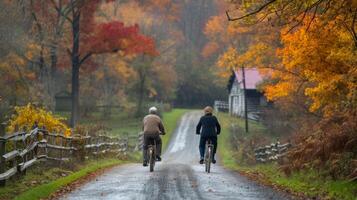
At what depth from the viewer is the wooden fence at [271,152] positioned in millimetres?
22542

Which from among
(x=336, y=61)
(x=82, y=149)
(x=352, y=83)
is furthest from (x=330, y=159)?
(x=82, y=149)

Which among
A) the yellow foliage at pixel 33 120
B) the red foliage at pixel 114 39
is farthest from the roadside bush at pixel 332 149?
the red foliage at pixel 114 39

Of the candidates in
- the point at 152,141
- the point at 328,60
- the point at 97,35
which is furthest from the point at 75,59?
the point at 328,60

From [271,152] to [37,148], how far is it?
11.9 m

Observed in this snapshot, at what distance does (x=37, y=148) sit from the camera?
53.9 ft

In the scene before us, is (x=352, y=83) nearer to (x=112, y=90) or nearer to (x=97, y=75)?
(x=97, y=75)

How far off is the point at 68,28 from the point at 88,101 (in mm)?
17050

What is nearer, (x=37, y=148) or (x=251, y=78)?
(x=37, y=148)

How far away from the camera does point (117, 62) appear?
64125 mm

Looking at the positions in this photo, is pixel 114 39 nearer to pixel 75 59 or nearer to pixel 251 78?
pixel 75 59

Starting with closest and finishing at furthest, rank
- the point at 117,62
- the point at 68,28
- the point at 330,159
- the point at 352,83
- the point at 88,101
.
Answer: the point at 330,159 < the point at 352,83 < the point at 68,28 < the point at 88,101 < the point at 117,62

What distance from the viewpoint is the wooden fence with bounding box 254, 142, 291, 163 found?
22.5 metres

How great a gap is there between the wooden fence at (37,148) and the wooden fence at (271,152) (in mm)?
7178

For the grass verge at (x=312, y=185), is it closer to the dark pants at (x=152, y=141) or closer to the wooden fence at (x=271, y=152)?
the dark pants at (x=152, y=141)
